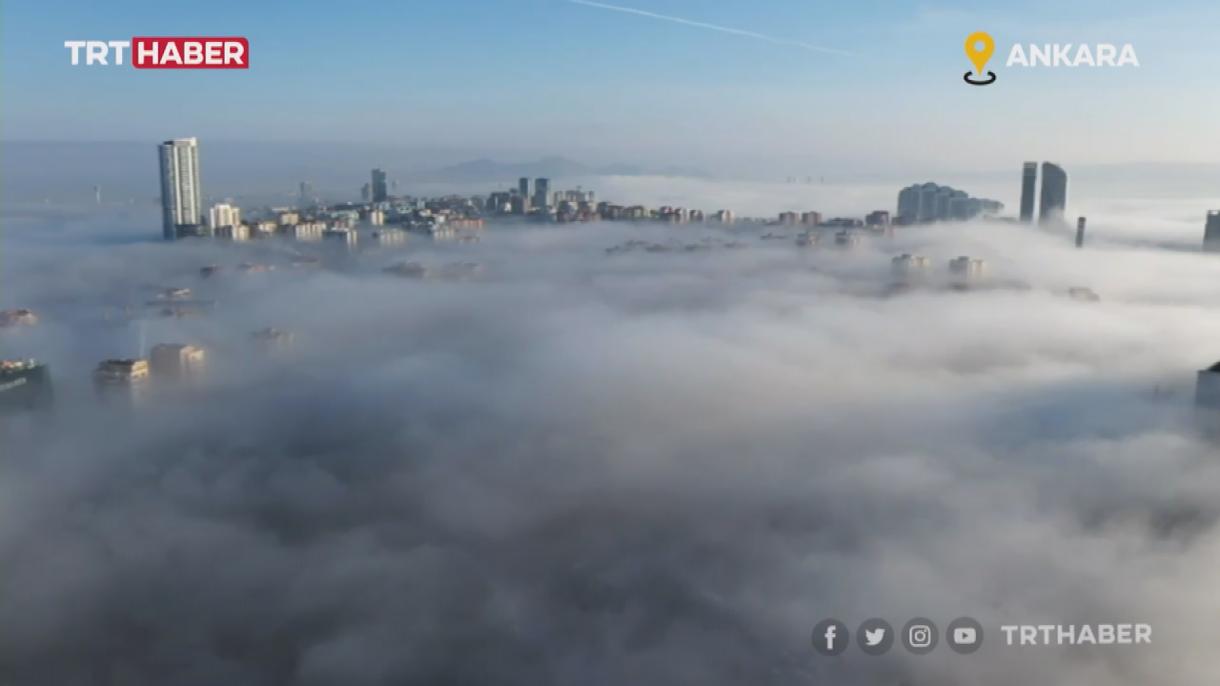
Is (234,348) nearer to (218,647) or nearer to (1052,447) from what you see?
(218,647)

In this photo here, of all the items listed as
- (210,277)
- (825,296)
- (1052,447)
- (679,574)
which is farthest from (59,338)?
(1052,447)

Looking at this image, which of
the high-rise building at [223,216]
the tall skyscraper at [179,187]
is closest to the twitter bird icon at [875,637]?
the tall skyscraper at [179,187]

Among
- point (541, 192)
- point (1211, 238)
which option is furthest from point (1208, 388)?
point (541, 192)

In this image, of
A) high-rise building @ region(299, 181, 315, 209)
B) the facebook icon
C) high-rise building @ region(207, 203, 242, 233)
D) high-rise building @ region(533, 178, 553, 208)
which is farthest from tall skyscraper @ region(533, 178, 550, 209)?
the facebook icon

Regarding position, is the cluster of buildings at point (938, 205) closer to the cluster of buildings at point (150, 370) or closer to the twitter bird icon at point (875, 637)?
the twitter bird icon at point (875, 637)

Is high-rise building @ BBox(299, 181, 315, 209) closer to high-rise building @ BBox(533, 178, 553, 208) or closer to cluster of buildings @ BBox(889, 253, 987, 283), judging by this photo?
high-rise building @ BBox(533, 178, 553, 208)
